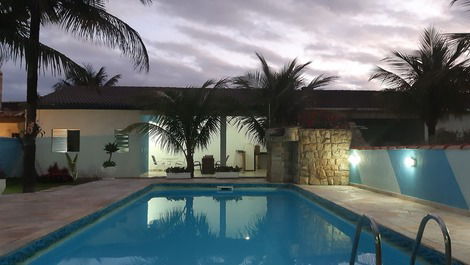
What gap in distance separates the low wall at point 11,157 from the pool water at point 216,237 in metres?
6.77

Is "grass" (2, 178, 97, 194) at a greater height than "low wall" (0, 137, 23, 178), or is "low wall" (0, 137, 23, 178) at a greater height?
"low wall" (0, 137, 23, 178)

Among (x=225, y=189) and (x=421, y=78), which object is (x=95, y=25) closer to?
(x=225, y=189)

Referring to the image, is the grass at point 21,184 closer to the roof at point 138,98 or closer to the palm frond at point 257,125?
the roof at point 138,98

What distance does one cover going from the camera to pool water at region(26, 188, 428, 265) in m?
6.74

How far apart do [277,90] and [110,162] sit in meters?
6.77

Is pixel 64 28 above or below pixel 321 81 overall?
above

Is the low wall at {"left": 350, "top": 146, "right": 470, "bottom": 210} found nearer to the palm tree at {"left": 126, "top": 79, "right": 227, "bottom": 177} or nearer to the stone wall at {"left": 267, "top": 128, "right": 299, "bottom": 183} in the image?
the stone wall at {"left": 267, "top": 128, "right": 299, "bottom": 183}

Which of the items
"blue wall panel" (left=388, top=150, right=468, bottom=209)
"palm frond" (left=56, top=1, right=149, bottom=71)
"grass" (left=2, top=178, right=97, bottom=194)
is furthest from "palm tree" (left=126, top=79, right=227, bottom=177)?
"blue wall panel" (left=388, top=150, right=468, bottom=209)

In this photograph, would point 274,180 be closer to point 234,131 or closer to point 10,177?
point 234,131

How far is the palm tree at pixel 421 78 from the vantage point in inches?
669

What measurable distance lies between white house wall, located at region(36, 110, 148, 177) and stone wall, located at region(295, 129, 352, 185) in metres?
7.01

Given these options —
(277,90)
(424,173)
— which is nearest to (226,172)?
(277,90)

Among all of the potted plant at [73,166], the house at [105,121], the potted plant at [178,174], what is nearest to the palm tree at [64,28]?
the potted plant at [73,166]

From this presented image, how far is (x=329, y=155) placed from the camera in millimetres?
15414
